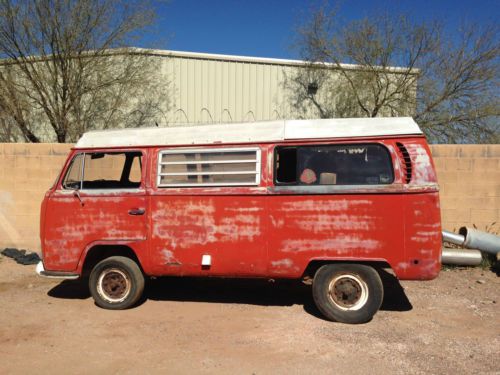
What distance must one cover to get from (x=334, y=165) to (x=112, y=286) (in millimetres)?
3277

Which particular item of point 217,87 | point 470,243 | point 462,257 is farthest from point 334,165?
point 217,87

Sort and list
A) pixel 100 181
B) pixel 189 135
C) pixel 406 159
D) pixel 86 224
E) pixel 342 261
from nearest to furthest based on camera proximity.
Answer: pixel 406 159 < pixel 342 261 < pixel 189 135 < pixel 86 224 < pixel 100 181

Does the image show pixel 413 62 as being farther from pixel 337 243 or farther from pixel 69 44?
pixel 337 243

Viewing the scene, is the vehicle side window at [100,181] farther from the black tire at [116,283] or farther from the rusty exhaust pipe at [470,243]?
the rusty exhaust pipe at [470,243]

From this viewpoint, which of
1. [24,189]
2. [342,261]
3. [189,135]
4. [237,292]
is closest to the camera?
[342,261]

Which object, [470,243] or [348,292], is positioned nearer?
[348,292]

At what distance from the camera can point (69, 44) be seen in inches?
504

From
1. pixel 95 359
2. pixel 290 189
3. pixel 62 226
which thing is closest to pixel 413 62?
pixel 290 189

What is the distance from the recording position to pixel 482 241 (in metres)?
7.23

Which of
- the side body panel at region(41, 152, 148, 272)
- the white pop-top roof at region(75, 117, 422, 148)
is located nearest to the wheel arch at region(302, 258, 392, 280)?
the white pop-top roof at region(75, 117, 422, 148)

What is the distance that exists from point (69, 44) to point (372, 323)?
11839 millimetres

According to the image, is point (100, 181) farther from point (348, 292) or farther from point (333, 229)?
point (348, 292)

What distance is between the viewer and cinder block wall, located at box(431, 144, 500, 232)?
7.77 meters

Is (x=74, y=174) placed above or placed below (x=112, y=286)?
above
